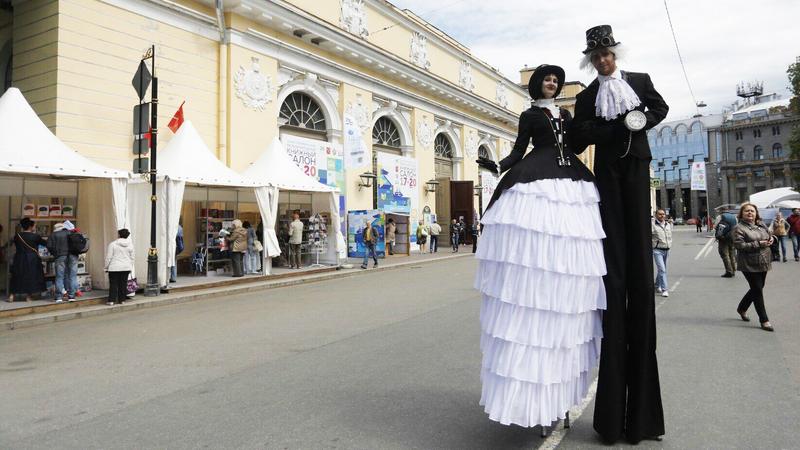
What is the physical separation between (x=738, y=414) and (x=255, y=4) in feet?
55.0

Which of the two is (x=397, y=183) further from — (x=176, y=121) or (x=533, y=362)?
(x=533, y=362)

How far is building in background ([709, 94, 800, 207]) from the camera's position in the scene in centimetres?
7525

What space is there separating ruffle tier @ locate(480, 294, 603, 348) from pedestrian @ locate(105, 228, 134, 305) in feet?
30.4

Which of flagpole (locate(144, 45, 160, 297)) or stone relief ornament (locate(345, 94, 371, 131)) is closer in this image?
flagpole (locate(144, 45, 160, 297))

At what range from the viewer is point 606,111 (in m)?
3.07

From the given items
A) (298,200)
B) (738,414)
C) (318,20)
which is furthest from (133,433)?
(318,20)

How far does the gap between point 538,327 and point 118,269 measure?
31.0 ft

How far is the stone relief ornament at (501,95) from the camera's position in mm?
34469

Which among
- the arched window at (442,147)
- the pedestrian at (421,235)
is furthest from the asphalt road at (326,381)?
the arched window at (442,147)

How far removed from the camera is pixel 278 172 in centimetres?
1492

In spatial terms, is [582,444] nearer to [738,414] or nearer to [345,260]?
[738,414]

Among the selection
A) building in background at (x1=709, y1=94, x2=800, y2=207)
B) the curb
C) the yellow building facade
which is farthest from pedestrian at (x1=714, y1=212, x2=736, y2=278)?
building in background at (x1=709, y1=94, x2=800, y2=207)

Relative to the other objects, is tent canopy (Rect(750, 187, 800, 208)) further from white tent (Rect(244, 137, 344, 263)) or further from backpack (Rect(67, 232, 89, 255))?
backpack (Rect(67, 232, 89, 255))

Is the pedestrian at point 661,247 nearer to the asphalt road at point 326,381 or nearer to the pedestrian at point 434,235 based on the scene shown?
the asphalt road at point 326,381
